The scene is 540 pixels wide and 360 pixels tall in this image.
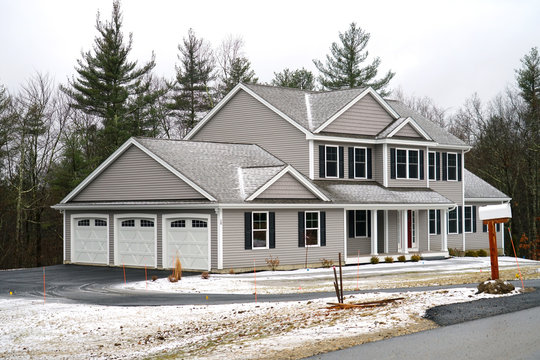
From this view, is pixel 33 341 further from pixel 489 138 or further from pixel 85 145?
pixel 489 138

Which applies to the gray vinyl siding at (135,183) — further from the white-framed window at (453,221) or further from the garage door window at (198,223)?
the white-framed window at (453,221)

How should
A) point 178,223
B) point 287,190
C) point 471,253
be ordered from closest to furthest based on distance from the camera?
point 178,223 → point 287,190 → point 471,253

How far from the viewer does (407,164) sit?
3872 cm

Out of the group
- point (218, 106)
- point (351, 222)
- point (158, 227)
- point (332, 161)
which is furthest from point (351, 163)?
point (158, 227)

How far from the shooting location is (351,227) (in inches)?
1433

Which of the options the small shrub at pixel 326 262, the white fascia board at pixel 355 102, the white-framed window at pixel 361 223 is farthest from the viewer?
the white-framed window at pixel 361 223

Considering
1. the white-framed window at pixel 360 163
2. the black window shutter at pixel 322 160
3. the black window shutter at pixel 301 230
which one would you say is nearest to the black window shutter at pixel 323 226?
the black window shutter at pixel 301 230

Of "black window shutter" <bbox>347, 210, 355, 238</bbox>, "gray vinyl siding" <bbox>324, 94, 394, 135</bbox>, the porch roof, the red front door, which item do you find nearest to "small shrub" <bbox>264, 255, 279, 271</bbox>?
the porch roof

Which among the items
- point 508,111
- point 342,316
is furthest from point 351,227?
point 508,111

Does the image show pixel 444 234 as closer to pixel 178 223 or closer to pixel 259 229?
pixel 259 229

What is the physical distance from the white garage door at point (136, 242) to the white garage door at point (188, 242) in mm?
971

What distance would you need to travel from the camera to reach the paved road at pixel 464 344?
473 inches

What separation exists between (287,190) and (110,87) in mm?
24917

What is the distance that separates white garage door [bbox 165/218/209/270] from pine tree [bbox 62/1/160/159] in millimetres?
21192
